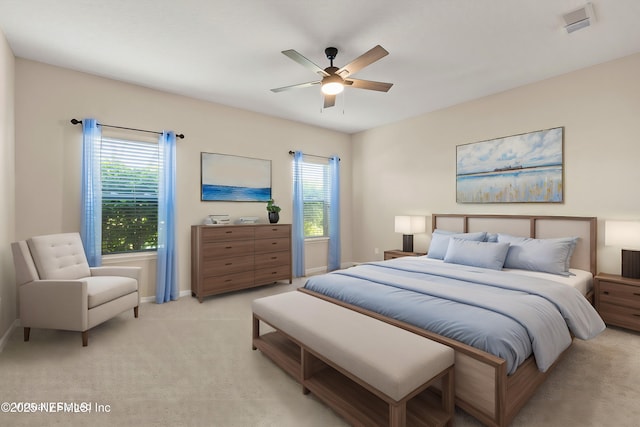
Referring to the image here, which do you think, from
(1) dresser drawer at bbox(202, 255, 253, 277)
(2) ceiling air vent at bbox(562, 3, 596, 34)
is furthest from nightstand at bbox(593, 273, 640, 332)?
(1) dresser drawer at bbox(202, 255, 253, 277)

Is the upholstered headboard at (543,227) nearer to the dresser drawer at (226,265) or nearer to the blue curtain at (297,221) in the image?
the blue curtain at (297,221)

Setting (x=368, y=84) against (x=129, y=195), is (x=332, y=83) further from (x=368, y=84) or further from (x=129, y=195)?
(x=129, y=195)

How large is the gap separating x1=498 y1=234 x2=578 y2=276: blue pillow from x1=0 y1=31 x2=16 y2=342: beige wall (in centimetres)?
527

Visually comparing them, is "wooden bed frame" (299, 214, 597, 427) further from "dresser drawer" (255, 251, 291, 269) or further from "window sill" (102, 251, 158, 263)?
"window sill" (102, 251, 158, 263)

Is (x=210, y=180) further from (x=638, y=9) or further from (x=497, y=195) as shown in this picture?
(x=638, y=9)

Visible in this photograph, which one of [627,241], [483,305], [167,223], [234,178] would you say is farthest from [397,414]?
[234,178]

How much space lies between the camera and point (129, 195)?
398 cm

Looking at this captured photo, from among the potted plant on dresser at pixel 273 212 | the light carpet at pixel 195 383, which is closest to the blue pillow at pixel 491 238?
the light carpet at pixel 195 383

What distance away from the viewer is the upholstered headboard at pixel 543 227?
3.46 m

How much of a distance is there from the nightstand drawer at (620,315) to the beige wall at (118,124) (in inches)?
172

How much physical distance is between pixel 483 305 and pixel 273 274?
3.34 m

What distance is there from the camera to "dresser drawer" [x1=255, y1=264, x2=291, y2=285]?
4703mm

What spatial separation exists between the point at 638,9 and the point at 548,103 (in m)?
1.38

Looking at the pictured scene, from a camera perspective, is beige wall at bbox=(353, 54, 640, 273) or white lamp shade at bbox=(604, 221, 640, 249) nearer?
white lamp shade at bbox=(604, 221, 640, 249)
